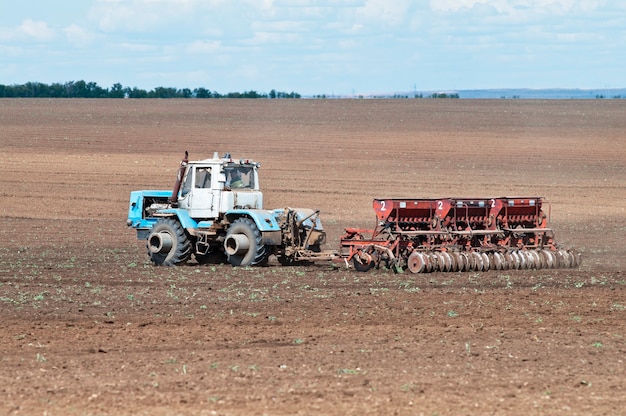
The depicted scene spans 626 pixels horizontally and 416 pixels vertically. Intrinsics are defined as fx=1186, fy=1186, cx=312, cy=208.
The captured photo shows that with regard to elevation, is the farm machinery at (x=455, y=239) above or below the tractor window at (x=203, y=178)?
below

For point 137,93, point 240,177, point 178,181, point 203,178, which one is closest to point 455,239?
point 240,177

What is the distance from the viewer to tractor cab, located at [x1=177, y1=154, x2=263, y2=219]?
2220 cm

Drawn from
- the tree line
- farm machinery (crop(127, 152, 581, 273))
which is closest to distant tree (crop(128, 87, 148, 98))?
the tree line

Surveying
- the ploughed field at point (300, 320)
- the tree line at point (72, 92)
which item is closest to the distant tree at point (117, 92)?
the tree line at point (72, 92)

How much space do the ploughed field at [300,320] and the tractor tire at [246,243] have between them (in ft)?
1.28

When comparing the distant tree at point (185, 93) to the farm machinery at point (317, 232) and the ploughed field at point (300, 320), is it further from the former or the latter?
the farm machinery at point (317, 232)

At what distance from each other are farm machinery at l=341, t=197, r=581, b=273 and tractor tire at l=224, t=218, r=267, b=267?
1581mm

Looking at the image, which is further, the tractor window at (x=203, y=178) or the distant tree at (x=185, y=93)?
the distant tree at (x=185, y=93)

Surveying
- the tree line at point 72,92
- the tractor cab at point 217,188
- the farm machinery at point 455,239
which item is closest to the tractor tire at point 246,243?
the tractor cab at point 217,188

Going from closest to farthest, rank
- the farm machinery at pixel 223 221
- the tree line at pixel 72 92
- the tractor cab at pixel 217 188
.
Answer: the farm machinery at pixel 223 221 → the tractor cab at pixel 217 188 → the tree line at pixel 72 92

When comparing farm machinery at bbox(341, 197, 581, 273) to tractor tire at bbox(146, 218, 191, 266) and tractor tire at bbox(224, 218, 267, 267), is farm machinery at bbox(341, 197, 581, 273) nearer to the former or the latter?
tractor tire at bbox(224, 218, 267, 267)

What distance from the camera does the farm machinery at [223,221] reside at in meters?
22.0

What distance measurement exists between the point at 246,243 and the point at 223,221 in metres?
0.79

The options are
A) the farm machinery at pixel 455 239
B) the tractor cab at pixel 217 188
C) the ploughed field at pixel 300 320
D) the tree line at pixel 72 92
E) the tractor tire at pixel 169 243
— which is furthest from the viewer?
the tree line at pixel 72 92
